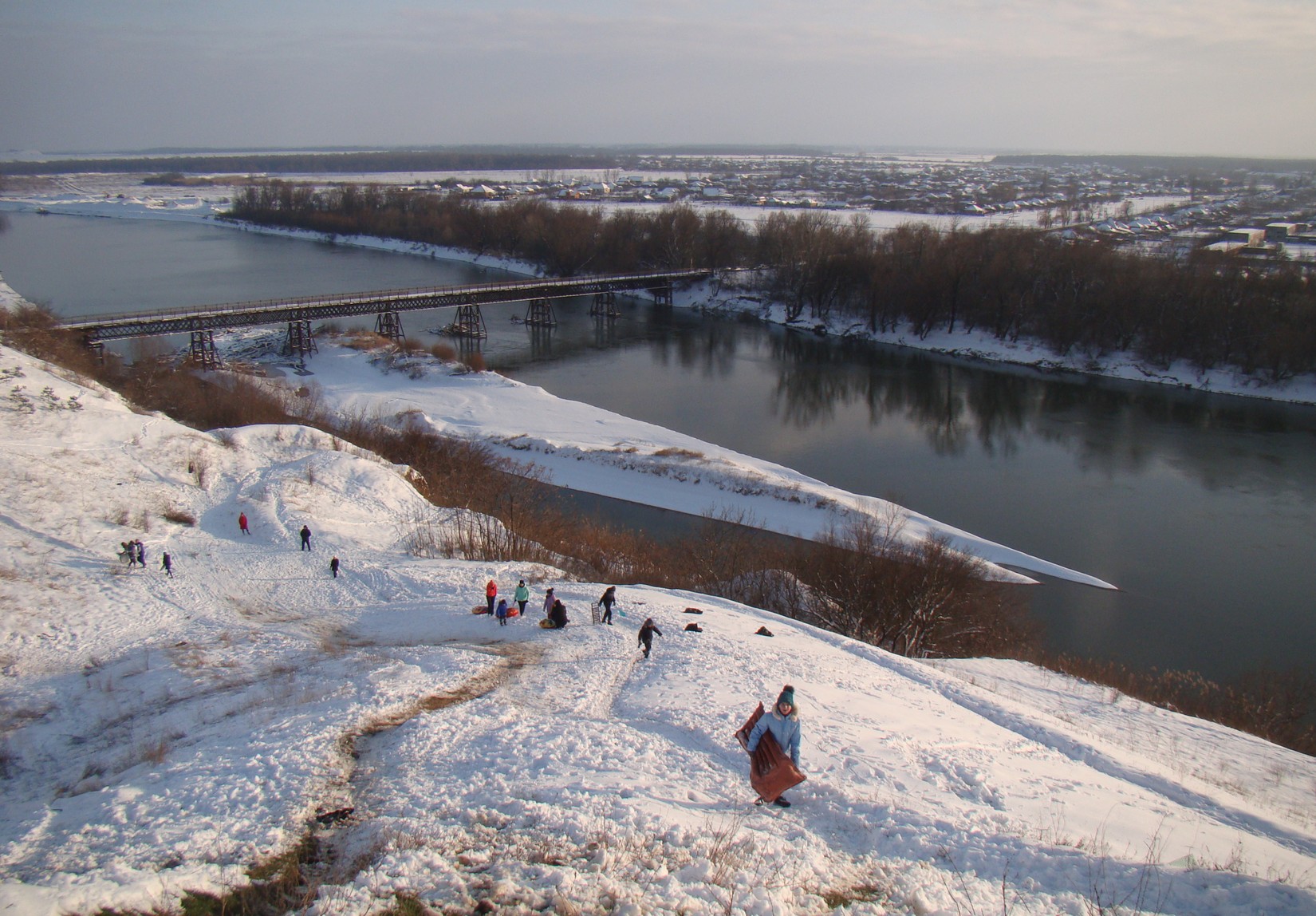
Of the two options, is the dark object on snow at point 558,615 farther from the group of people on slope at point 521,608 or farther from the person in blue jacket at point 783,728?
the person in blue jacket at point 783,728

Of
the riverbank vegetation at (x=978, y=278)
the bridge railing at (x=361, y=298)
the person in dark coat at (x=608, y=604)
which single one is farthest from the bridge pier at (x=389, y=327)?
the person in dark coat at (x=608, y=604)

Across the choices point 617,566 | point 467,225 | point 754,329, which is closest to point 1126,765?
point 617,566

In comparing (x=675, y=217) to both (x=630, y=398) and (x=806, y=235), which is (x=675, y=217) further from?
(x=630, y=398)

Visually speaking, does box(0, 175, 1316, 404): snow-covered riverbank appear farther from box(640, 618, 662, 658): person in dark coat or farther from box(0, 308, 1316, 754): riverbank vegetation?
box(640, 618, 662, 658): person in dark coat

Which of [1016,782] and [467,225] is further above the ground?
[467,225]

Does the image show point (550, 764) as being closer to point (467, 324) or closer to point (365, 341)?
point (365, 341)

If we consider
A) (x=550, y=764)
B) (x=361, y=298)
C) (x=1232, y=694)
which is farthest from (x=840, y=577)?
(x=361, y=298)

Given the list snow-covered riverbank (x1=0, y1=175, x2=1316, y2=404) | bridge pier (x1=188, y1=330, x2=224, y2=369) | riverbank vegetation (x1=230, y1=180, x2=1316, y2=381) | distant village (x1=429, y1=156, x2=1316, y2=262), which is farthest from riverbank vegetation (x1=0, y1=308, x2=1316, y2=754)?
distant village (x1=429, y1=156, x2=1316, y2=262)
